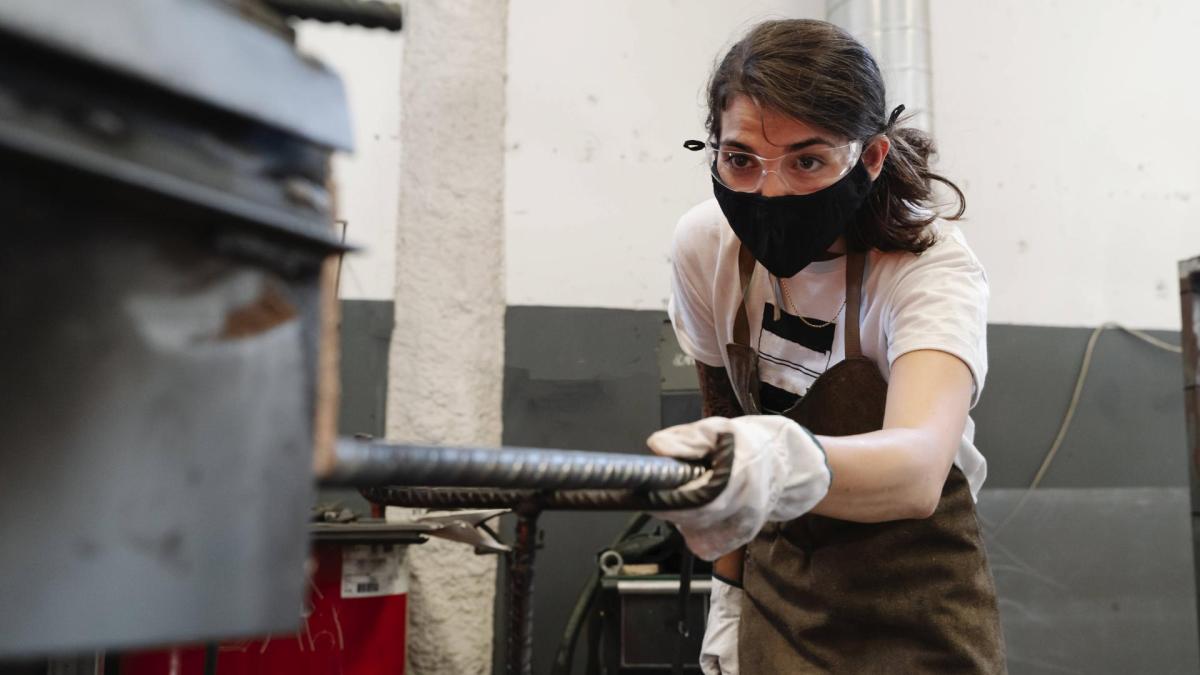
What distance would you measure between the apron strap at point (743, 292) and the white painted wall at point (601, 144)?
4.73ft

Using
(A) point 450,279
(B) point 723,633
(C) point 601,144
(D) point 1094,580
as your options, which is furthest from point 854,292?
(D) point 1094,580

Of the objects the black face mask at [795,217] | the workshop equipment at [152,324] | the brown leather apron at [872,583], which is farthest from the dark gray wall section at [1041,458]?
the workshop equipment at [152,324]

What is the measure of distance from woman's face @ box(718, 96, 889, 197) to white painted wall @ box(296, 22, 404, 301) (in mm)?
1656

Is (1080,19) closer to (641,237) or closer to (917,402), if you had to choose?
(641,237)

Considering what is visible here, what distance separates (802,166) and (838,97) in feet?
0.29

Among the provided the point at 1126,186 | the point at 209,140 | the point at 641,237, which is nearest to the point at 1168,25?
the point at 1126,186

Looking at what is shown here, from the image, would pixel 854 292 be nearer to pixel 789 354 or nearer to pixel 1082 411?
pixel 789 354

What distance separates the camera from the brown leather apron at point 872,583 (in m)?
1.22

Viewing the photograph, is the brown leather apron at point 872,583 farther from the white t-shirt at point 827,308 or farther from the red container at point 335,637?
the red container at point 335,637

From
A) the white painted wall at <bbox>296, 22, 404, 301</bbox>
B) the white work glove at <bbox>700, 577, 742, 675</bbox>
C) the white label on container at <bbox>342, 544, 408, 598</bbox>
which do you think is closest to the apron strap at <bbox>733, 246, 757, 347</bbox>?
the white work glove at <bbox>700, 577, 742, 675</bbox>

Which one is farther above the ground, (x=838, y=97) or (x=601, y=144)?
(x=601, y=144)

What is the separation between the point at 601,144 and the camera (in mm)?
2877

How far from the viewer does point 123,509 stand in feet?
1.39

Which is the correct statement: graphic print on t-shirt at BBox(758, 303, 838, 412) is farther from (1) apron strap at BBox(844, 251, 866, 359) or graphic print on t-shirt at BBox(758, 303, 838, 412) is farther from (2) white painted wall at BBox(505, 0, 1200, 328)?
(2) white painted wall at BBox(505, 0, 1200, 328)
